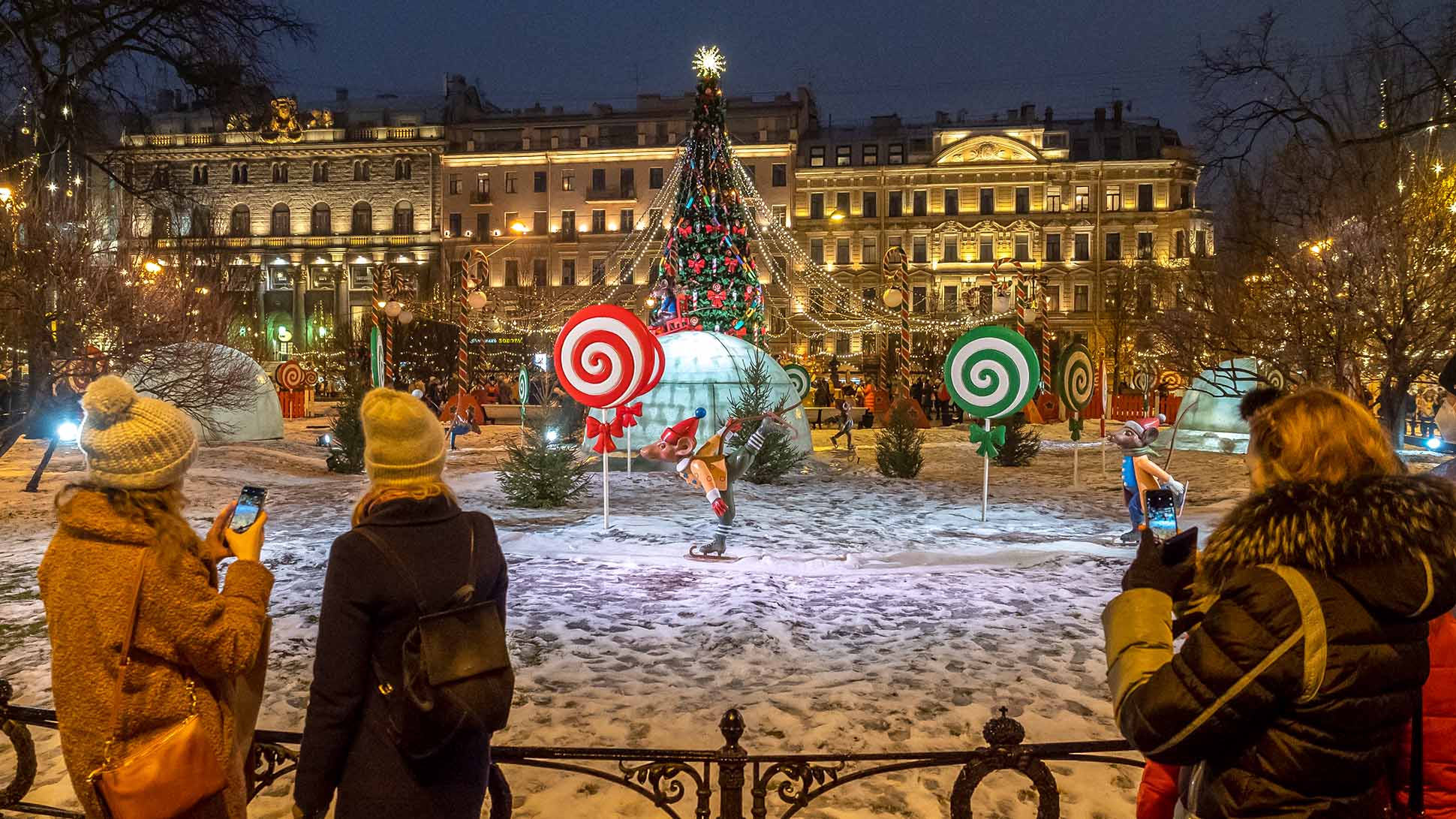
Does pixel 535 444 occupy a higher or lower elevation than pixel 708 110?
lower

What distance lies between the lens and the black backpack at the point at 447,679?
2.37 m

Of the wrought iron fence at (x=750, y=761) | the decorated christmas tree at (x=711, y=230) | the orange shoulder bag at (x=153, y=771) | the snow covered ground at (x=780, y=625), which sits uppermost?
the decorated christmas tree at (x=711, y=230)

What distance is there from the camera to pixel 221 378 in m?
14.6

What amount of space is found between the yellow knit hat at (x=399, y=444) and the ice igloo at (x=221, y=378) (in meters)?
9.15

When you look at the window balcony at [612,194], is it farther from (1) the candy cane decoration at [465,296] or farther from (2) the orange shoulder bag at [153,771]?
(2) the orange shoulder bag at [153,771]

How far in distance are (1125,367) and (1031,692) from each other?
2036 inches

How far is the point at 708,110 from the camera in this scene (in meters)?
20.5

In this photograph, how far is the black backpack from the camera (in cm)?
237

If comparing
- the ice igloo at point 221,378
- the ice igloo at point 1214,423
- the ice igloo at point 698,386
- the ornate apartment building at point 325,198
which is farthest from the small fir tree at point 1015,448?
the ornate apartment building at point 325,198

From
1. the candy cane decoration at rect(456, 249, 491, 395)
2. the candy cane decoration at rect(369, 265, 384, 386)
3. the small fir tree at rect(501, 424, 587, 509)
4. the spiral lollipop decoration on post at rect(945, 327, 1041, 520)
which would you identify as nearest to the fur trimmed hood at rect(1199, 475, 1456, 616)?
the spiral lollipop decoration on post at rect(945, 327, 1041, 520)

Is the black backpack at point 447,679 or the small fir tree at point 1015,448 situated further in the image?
the small fir tree at point 1015,448

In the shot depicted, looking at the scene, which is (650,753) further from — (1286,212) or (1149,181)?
(1149,181)

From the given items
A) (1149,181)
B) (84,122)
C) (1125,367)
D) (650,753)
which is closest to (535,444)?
(84,122)

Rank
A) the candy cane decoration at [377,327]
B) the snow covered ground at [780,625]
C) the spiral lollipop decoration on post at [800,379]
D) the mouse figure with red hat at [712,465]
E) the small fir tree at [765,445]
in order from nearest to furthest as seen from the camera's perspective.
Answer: the snow covered ground at [780,625] < the mouse figure with red hat at [712,465] < the small fir tree at [765,445] < the candy cane decoration at [377,327] < the spiral lollipop decoration on post at [800,379]
